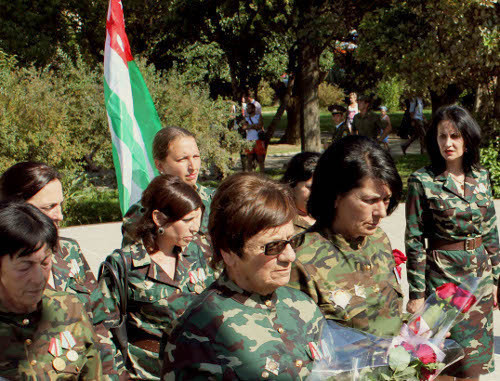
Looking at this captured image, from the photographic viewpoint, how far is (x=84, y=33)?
1945cm

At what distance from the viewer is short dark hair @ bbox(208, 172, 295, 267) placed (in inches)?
79.4

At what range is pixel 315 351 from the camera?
2.09 metres

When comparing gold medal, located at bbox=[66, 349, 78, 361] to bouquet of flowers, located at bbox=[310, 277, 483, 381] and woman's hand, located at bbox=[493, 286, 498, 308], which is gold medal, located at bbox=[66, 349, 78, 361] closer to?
bouquet of flowers, located at bbox=[310, 277, 483, 381]

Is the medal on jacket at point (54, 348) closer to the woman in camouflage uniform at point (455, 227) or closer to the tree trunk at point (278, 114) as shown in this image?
the woman in camouflage uniform at point (455, 227)

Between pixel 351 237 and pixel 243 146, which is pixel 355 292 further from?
pixel 243 146

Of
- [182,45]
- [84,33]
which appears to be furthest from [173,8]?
[84,33]

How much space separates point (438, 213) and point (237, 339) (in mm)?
2539

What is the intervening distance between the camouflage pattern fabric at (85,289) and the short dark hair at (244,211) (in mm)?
1030

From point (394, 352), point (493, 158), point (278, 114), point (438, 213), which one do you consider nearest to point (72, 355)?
point (394, 352)

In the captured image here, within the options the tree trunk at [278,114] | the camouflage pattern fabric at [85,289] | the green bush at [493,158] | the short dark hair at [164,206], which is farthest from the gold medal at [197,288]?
the tree trunk at [278,114]

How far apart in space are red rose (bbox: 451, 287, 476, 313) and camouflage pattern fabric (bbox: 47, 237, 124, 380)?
142 cm

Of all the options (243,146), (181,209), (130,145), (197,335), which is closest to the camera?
(197,335)

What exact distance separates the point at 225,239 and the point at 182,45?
690 inches

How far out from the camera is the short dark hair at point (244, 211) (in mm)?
2016
